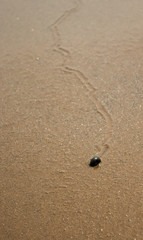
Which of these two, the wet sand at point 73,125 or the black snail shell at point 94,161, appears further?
the black snail shell at point 94,161

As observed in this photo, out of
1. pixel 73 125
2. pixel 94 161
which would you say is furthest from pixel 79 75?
pixel 94 161

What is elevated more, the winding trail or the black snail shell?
the winding trail

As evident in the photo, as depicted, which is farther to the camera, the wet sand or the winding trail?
the winding trail

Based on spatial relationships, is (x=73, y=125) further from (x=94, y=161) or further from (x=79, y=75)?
(x=79, y=75)

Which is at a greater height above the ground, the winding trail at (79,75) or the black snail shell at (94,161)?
the winding trail at (79,75)

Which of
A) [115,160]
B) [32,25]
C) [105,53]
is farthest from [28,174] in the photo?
[32,25]

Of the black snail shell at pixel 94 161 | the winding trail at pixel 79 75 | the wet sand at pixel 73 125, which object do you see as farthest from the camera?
the winding trail at pixel 79 75

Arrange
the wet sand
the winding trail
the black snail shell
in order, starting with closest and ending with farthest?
the wet sand, the black snail shell, the winding trail

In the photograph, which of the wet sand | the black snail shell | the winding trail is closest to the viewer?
the wet sand
